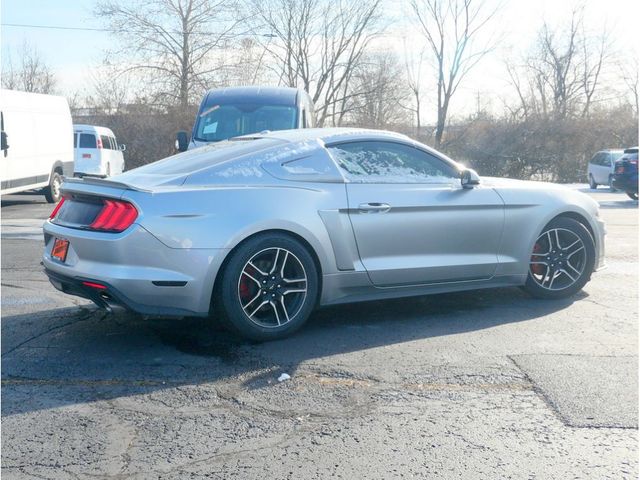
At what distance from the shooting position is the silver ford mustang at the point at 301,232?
478 cm

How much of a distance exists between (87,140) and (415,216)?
22122 millimetres

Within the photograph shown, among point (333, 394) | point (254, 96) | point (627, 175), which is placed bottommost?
point (333, 394)


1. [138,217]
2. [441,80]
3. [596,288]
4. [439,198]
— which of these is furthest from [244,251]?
[441,80]

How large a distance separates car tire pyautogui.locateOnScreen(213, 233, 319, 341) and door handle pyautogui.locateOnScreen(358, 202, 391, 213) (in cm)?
54

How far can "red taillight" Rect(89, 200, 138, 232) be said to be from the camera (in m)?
4.75

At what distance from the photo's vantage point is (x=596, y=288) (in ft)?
23.0

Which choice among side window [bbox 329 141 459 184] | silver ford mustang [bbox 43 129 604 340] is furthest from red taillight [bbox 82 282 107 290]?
side window [bbox 329 141 459 184]

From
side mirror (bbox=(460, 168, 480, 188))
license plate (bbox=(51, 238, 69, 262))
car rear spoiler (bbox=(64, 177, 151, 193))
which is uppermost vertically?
side mirror (bbox=(460, 168, 480, 188))

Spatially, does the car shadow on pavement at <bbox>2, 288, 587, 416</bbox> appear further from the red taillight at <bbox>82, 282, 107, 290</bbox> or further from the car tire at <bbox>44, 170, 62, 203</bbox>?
the car tire at <bbox>44, 170, 62, 203</bbox>

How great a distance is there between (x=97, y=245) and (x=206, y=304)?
780 millimetres

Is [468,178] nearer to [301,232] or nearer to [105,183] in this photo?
[301,232]

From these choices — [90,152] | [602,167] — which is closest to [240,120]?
[90,152]

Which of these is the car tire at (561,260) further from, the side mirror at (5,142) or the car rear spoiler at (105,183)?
the side mirror at (5,142)

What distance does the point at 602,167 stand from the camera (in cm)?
2609
